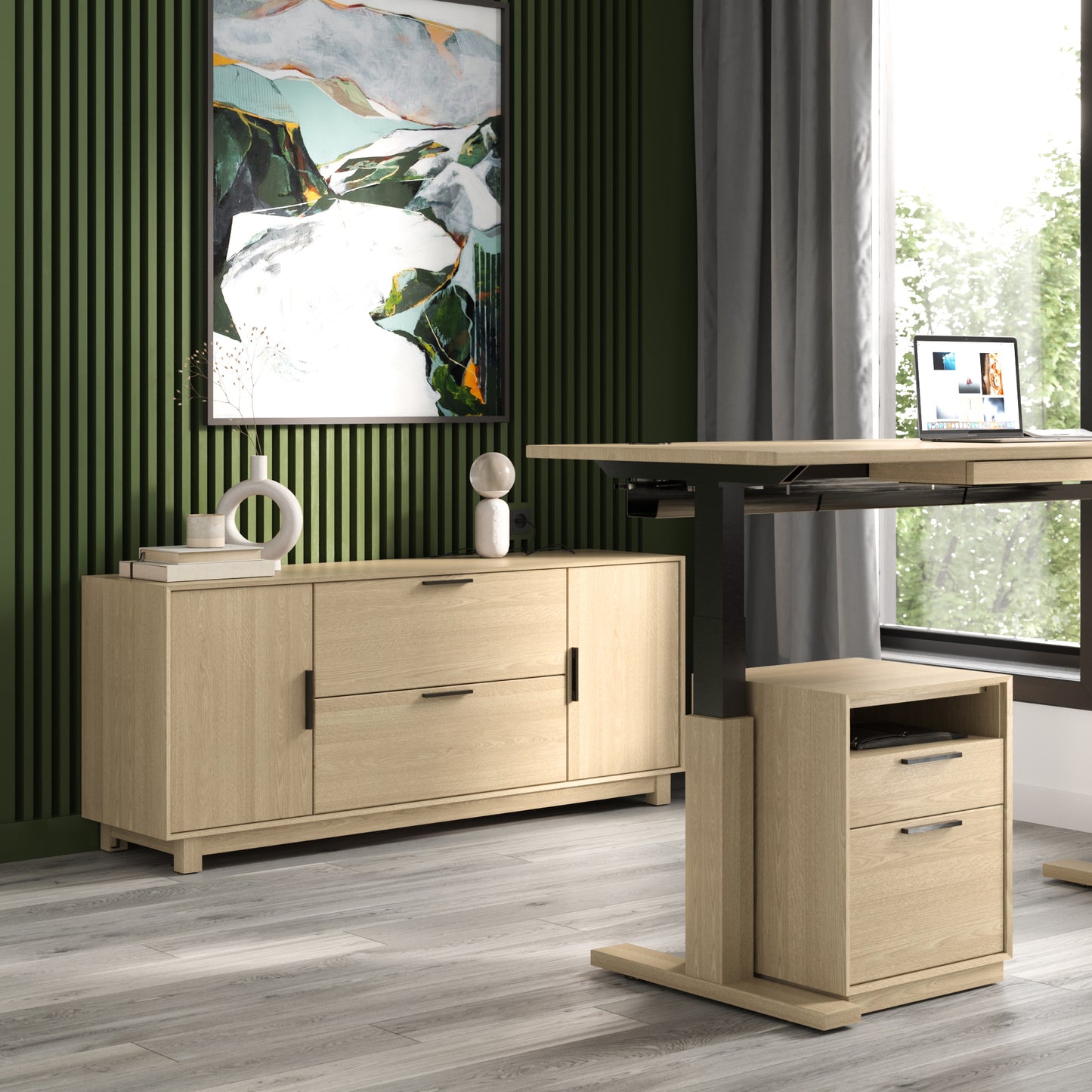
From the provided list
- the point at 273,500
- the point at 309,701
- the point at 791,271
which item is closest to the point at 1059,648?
the point at 791,271

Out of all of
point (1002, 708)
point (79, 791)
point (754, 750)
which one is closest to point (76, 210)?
point (79, 791)

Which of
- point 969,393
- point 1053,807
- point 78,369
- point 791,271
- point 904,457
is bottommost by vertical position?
point 1053,807

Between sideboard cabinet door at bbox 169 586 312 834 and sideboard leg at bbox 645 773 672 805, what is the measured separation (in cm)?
111

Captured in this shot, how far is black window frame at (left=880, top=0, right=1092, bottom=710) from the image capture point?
4258mm

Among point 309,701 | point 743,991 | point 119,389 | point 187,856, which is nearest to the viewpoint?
point 743,991

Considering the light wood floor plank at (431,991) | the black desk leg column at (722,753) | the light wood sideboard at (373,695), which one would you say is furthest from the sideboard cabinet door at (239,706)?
the black desk leg column at (722,753)

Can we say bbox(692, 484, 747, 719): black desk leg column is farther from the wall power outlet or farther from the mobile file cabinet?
the wall power outlet

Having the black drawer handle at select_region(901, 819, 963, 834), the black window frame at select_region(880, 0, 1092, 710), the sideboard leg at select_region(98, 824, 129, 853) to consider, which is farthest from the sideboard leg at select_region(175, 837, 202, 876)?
the black window frame at select_region(880, 0, 1092, 710)

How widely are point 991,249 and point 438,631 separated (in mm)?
1868

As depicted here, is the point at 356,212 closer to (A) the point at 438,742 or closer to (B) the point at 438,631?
(B) the point at 438,631

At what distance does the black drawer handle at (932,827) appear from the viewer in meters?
2.96

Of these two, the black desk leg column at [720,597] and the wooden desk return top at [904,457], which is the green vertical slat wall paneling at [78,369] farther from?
the black desk leg column at [720,597]

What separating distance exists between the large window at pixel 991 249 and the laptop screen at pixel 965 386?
1.11 meters

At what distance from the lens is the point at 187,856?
3.95m
